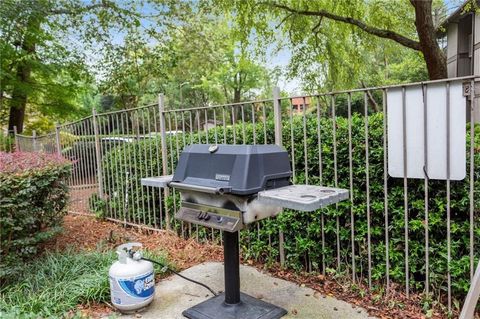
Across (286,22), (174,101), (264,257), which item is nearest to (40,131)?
(286,22)

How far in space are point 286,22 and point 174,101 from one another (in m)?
22.1

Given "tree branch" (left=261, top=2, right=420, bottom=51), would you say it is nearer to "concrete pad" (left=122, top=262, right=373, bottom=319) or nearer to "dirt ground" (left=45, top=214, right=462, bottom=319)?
"dirt ground" (left=45, top=214, right=462, bottom=319)

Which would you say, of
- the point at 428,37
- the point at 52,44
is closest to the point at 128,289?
the point at 428,37

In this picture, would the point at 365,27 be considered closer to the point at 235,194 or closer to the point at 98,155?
the point at 98,155

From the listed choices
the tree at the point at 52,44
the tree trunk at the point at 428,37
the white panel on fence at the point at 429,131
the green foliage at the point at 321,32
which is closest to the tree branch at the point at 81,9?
the tree at the point at 52,44

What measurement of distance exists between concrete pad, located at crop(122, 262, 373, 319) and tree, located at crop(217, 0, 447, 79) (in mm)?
5932

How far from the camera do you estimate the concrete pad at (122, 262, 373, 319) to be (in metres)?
2.61

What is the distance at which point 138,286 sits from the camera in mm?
2596

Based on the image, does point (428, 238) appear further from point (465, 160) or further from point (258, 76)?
point (258, 76)

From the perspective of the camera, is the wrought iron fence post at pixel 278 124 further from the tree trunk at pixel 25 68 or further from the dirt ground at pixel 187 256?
the tree trunk at pixel 25 68

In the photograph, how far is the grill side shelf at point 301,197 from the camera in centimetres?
188

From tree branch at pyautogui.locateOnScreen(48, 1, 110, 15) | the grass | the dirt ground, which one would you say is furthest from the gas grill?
Answer: tree branch at pyautogui.locateOnScreen(48, 1, 110, 15)

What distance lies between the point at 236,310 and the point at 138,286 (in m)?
0.74

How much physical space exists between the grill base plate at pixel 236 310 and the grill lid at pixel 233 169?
95 centimetres
